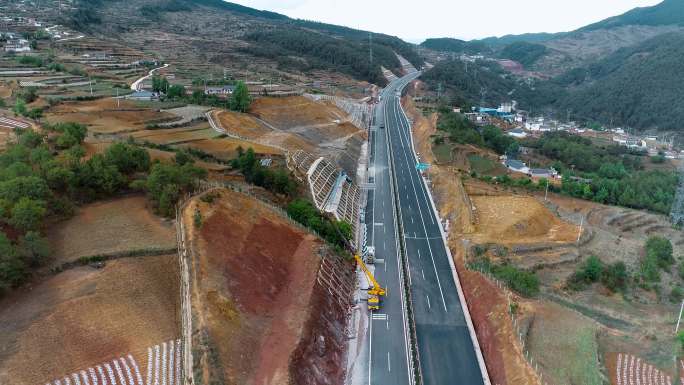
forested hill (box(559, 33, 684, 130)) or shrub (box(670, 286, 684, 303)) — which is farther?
forested hill (box(559, 33, 684, 130))

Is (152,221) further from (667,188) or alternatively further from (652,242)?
(667,188)

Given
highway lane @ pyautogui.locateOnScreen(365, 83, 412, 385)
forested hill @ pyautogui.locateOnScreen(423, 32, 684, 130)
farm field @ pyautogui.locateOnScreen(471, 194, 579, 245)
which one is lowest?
highway lane @ pyautogui.locateOnScreen(365, 83, 412, 385)

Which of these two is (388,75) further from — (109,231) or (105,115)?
(109,231)

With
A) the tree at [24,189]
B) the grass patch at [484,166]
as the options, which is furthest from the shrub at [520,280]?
the tree at [24,189]

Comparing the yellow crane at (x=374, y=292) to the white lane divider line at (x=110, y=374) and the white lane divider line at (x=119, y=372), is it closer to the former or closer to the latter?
the white lane divider line at (x=119, y=372)

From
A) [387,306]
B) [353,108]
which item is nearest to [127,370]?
[387,306]

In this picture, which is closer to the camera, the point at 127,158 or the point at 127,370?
the point at 127,370

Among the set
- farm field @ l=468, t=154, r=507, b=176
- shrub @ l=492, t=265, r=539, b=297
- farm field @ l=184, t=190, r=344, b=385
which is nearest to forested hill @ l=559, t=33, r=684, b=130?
farm field @ l=468, t=154, r=507, b=176

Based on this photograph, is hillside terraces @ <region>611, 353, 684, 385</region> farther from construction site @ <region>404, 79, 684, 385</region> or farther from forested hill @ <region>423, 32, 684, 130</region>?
forested hill @ <region>423, 32, 684, 130</region>

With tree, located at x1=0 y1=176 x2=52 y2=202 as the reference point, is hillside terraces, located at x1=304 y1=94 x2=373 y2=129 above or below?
above
